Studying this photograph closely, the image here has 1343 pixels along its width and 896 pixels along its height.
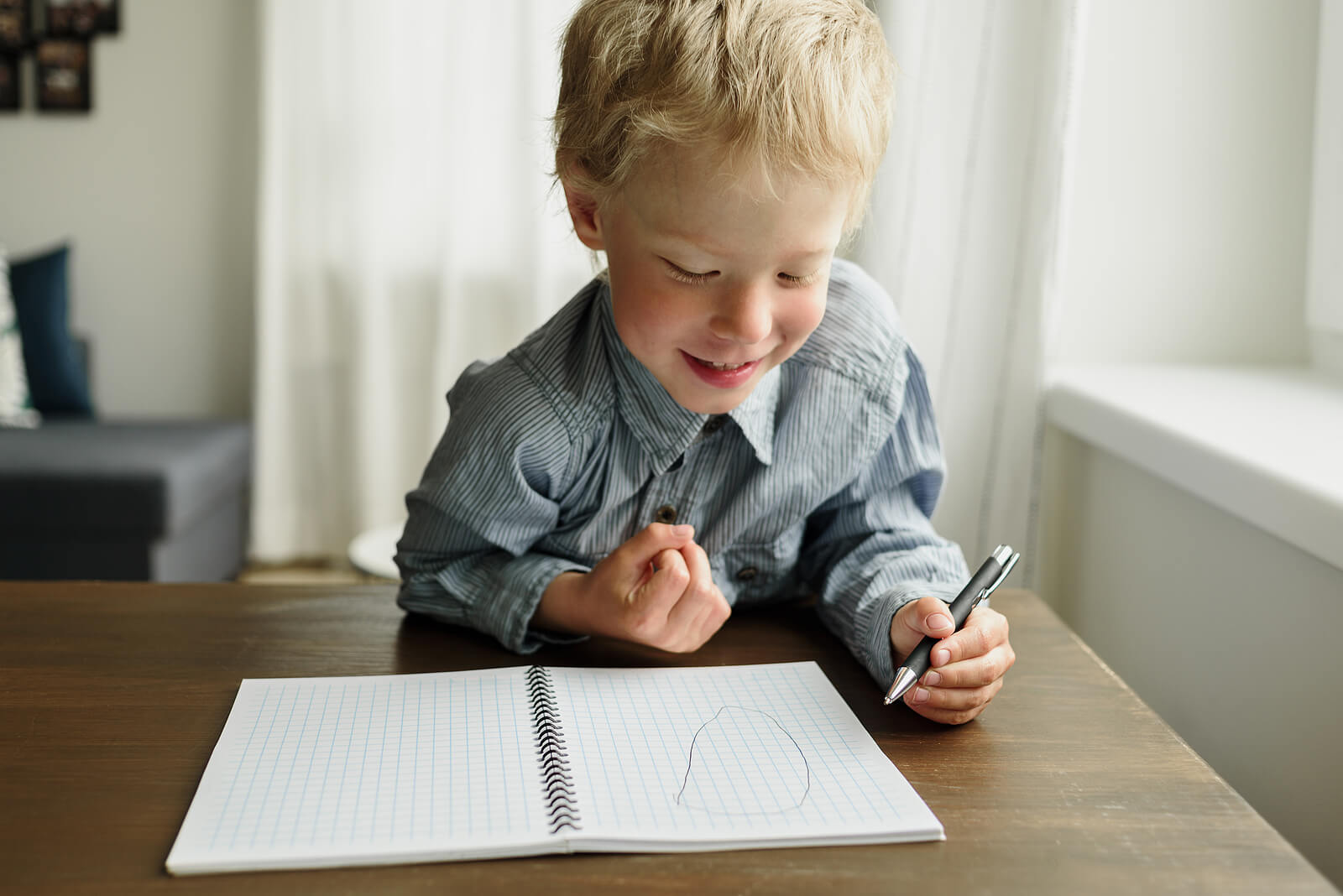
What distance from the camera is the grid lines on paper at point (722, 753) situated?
560 millimetres

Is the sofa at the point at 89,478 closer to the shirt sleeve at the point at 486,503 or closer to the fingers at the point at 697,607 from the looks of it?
the shirt sleeve at the point at 486,503

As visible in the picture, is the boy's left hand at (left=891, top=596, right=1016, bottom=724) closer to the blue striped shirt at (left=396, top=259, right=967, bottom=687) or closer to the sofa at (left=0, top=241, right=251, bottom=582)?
the blue striped shirt at (left=396, top=259, right=967, bottom=687)

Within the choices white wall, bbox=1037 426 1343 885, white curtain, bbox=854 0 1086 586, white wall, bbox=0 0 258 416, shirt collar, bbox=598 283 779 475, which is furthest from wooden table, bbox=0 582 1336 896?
white wall, bbox=0 0 258 416

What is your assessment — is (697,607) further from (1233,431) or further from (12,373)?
(12,373)

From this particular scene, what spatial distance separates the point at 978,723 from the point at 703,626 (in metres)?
0.19

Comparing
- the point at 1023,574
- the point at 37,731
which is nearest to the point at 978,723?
the point at 37,731

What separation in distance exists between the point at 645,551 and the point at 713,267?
7.5 inches

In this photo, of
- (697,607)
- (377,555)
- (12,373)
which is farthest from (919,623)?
(12,373)

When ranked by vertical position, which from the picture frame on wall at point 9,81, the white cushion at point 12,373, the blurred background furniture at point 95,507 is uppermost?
the picture frame on wall at point 9,81

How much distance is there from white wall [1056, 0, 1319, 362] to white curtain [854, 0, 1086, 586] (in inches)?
3.3

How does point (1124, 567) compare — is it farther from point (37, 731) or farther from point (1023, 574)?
point (37, 731)

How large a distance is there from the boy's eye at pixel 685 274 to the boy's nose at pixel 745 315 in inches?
0.7

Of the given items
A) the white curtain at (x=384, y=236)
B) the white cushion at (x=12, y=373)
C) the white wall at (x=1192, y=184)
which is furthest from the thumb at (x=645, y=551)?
the white cushion at (x=12, y=373)

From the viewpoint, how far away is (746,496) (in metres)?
0.91
